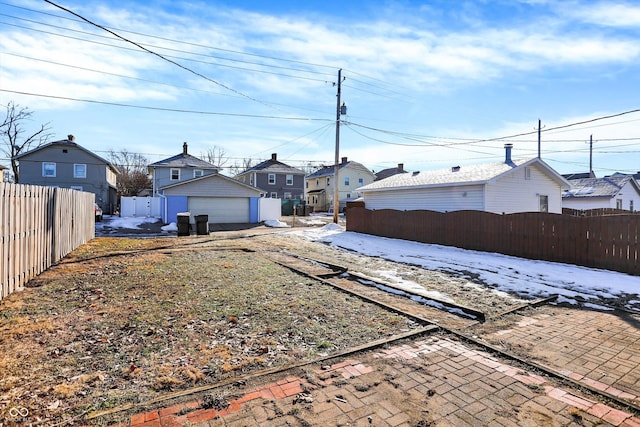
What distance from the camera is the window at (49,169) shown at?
1112 inches

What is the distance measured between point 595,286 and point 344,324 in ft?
18.8

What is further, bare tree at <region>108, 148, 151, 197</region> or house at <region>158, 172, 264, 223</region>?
bare tree at <region>108, 148, 151, 197</region>

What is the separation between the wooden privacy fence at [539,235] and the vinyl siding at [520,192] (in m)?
3.51

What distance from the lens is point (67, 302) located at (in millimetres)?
4980

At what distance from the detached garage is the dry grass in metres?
16.1

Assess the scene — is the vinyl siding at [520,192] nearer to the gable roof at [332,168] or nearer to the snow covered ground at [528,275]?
the snow covered ground at [528,275]

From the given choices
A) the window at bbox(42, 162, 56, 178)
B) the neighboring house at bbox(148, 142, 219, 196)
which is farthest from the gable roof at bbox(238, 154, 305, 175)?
the window at bbox(42, 162, 56, 178)

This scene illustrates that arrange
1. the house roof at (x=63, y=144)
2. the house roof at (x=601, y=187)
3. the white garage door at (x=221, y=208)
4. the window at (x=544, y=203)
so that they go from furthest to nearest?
the house roof at (x=63, y=144), the house roof at (x=601, y=187), the white garage door at (x=221, y=208), the window at (x=544, y=203)

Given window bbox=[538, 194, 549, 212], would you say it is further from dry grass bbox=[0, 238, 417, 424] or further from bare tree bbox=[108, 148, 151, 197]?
bare tree bbox=[108, 148, 151, 197]

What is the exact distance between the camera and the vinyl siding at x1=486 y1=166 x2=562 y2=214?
15.0 meters

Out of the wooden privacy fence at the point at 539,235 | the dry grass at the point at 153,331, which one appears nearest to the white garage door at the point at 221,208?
the wooden privacy fence at the point at 539,235

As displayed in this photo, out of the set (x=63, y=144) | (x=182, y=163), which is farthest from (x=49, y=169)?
(x=182, y=163)

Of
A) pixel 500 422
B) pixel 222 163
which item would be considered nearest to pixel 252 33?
pixel 500 422

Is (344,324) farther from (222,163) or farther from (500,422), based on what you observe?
(222,163)
